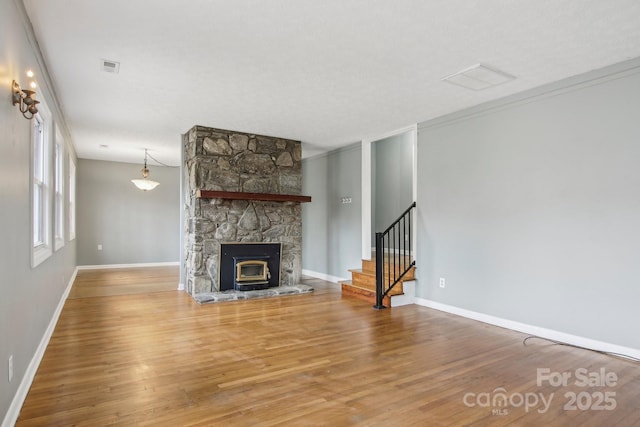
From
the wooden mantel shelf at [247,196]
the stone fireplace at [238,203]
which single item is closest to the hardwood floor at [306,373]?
the stone fireplace at [238,203]

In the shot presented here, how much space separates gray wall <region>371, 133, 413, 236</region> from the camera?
23.8 ft

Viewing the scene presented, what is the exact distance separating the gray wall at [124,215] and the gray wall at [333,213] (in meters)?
3.86

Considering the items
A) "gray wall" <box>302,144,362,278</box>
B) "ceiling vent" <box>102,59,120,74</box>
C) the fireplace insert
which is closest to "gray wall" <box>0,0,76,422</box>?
"ceiling vent" <box>102,59,120,74</box>

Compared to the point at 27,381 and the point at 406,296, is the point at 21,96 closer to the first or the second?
the point at 27,381

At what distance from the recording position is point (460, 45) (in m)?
3.01

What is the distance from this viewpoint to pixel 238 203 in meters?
5.92

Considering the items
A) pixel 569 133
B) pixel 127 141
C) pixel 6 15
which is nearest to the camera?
pixel 6 15

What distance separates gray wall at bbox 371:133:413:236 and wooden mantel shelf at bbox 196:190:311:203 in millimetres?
2032

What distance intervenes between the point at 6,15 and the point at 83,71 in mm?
1686

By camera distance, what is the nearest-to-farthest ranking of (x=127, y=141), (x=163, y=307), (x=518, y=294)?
1. (x=518, y=294)
2. (x=163, y=307)
3. (x=127, y=141)

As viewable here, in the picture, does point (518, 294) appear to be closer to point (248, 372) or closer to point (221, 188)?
point (248, 372)

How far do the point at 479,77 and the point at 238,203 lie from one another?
3892 millimetres

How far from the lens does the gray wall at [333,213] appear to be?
264 inches

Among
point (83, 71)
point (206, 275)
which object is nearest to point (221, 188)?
point (206, 275)
